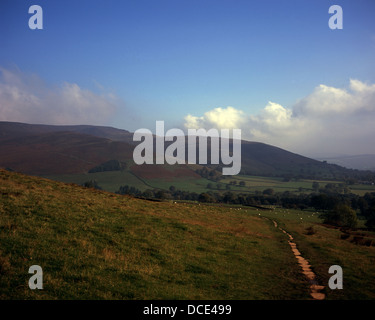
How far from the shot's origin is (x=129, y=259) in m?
13.5

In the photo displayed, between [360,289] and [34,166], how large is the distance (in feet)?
619

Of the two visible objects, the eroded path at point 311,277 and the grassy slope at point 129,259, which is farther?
the eroded path at point 311,277

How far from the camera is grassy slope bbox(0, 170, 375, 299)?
9891mm

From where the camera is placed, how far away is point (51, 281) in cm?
936

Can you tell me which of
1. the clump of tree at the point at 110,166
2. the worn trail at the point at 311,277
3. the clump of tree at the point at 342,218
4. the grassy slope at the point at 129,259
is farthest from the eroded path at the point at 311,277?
the clump of tree at the point at 110,166

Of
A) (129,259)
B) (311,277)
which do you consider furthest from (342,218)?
(129,259)

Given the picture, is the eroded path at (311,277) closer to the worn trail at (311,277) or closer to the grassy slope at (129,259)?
the worn trail at (311,277)

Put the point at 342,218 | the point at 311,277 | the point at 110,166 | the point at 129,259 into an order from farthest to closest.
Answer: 1. the point at 110,166
2. the point at 342,218
3. the point at 311,277
4. the point at 129,259

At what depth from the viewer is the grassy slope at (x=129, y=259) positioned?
389 inches

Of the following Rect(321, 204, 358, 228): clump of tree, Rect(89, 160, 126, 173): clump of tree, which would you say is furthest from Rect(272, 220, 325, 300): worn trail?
Rect(89, 160, 126, 173): clump of tree

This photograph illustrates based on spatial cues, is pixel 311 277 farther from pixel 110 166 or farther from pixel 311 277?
pixel 110 166

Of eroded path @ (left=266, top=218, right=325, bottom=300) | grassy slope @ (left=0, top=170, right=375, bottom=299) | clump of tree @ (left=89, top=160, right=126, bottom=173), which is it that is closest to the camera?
grassy slope @ (left=0, top=170, right=375, bottom=299)

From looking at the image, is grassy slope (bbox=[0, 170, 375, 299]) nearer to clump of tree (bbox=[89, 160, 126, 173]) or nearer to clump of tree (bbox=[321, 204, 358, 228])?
clump of tree (bbox=[321, 204, 358, 228])

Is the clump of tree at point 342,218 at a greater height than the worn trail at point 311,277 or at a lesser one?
lesser
